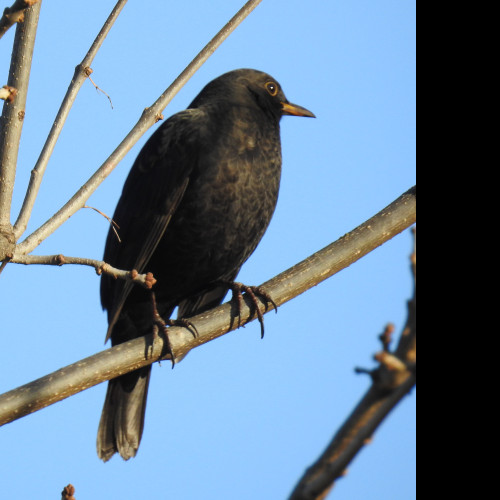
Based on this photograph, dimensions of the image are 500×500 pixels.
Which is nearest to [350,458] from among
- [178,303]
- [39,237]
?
[39,237]

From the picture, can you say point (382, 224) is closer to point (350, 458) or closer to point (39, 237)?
point (39, 237)

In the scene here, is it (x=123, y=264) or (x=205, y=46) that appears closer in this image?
(x=205, y=46)

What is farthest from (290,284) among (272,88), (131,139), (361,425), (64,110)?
(361,425)

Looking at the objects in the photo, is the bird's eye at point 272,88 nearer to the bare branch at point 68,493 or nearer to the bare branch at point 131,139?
the bare branch at point 131,139

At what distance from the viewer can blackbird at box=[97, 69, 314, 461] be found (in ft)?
13.4

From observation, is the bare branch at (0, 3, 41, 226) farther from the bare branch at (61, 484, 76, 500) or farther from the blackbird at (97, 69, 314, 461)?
the blackbird at (97, 69, 314, 461)

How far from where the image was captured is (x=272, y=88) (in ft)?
16.2

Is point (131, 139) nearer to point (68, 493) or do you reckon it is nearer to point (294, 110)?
→ point (68, 493)

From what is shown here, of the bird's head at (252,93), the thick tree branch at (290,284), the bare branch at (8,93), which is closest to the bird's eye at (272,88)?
the bird's head at (252,93)

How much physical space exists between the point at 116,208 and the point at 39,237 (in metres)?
2.28
